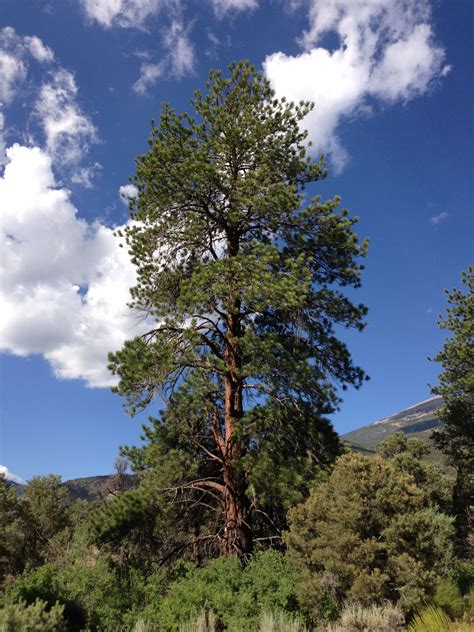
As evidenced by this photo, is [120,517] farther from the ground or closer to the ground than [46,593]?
farther from the ground

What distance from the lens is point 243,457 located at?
36.3 feet

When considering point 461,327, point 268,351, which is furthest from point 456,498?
point 268,351

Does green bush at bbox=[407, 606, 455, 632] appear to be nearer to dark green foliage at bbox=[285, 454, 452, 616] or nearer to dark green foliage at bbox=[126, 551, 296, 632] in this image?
dark green foliage at bbox=[285, 454, 452, 616]

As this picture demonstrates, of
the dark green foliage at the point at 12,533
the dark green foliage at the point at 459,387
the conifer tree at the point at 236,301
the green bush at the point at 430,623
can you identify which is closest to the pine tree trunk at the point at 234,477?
the conifer tree at the point at 236,301

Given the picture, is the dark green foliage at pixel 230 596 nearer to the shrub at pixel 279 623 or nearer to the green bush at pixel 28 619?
the shrub at pixel 279 623

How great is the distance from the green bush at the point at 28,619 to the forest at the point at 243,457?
0.03 metres

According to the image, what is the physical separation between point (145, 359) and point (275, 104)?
29.6 feet

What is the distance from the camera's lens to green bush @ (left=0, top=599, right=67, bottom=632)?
630 centimetres

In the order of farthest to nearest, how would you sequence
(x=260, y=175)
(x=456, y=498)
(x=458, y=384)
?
(x=456, y=498) → (x=458, y=384) → (x=260, y=175)

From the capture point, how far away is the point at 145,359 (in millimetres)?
11844

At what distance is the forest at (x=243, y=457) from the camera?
7.87 m

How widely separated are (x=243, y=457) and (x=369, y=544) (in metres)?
3.98

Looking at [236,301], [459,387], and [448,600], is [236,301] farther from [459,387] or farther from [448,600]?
[459,387]

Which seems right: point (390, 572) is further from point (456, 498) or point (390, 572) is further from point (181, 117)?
point (456, 498)
